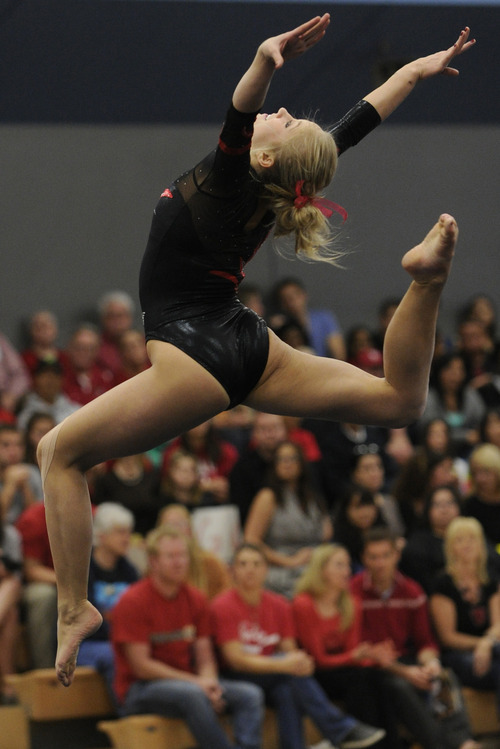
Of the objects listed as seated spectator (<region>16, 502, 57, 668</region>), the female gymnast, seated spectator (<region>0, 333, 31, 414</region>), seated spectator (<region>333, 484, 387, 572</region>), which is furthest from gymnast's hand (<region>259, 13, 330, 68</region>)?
seated spectator (<region>0, 333, 31, 414</region>)

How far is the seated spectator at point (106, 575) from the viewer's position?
5.85m

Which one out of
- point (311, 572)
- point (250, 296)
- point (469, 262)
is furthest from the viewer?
point (469, 262)

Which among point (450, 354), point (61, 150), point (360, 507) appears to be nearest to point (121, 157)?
point (61, 150)

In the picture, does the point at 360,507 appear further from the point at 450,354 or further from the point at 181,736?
the point at 450,354

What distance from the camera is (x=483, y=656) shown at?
6.16 meters

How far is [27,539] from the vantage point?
591 cm

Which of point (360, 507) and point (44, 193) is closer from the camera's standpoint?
point (360, 507)

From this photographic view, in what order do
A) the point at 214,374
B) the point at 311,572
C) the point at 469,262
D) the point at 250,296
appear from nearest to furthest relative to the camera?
the point at 214,374 → the point at 311,572 → the point at 250,296 → the point at 469,262

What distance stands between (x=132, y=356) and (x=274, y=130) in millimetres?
4688

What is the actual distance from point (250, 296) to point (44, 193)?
1.90 metres

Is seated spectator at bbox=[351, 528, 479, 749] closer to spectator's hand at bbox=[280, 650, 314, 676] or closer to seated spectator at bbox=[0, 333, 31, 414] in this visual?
spectator's hand at bbox=[280, 650, 314, 676]

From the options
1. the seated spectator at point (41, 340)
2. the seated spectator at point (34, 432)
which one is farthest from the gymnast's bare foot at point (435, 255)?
the seated spectator at point (41, 340)

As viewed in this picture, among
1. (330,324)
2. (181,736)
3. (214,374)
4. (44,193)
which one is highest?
(44,193)

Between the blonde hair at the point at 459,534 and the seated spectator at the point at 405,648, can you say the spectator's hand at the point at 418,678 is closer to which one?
the seated spectator at the point at 405,648
